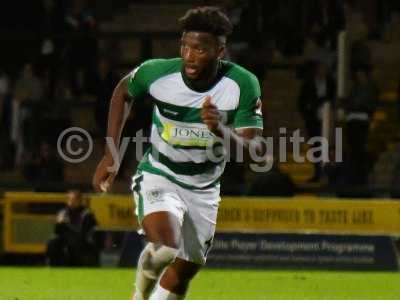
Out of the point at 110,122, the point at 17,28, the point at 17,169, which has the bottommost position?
the point at 17,169

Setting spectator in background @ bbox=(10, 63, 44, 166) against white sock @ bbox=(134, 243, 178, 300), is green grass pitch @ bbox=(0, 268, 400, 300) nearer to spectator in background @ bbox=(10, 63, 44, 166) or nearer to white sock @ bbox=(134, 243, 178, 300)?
white sock @ bbox=(134, 243, 178, 300)

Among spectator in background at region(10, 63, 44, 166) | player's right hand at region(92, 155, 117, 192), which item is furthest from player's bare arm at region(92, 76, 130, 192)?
spectator in background at region(10, 63, 44, 166)

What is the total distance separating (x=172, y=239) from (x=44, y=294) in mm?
4583

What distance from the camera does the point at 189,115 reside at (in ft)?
28.9

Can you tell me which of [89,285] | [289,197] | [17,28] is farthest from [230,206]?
[17,28]

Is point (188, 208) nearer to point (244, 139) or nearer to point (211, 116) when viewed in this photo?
point (244, 139)

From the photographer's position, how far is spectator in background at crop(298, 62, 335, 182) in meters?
20.8

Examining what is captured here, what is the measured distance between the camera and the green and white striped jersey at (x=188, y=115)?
28.9ft

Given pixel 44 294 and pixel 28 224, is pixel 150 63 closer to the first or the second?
pixel 44 294

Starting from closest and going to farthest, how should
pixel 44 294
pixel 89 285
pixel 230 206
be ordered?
pixel 44 294, pixel 89 285, pixel 230 206

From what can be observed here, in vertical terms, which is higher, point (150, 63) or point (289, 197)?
point (150, 63)

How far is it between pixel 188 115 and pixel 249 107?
40 cm

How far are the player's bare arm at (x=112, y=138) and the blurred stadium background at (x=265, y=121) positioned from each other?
4.50 m

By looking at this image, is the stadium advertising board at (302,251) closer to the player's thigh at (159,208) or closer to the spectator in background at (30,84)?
the spectator in background at (30,84)
